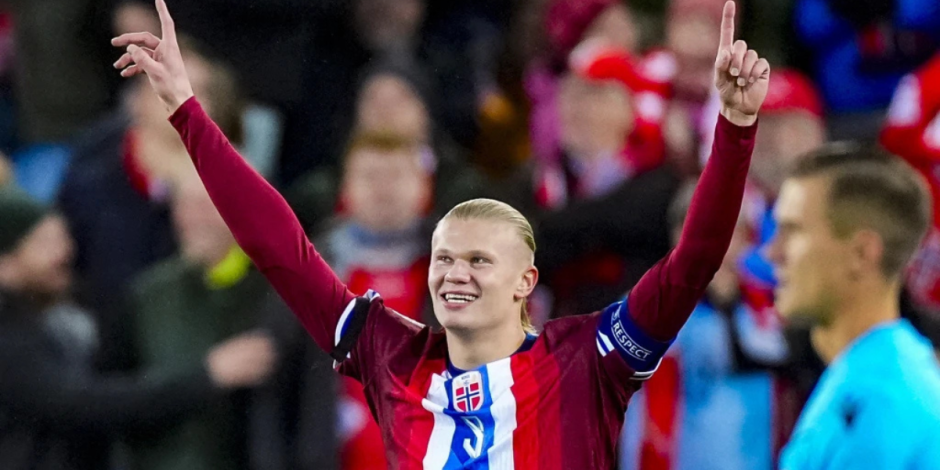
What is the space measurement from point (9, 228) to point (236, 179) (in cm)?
232

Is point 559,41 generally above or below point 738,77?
below

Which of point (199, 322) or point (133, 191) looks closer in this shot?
point (199, 322)

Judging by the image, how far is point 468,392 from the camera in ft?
11.3

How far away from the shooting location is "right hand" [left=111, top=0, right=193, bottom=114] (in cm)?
346

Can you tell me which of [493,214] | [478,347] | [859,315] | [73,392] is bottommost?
[73,392]

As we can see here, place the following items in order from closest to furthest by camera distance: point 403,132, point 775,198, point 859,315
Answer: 1. point 859,315
2. point 775,198
3. point 403,132

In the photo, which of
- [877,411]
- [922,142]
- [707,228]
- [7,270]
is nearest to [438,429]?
[707,228]

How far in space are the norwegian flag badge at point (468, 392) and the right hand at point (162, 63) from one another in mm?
904

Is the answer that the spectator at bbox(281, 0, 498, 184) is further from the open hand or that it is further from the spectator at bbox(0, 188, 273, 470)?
the open hand

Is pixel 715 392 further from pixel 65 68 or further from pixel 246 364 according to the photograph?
pixel 65 68

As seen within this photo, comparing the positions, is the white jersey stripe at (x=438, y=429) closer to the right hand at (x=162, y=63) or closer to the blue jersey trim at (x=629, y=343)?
the blue jersey trim at (x=629, y=343)

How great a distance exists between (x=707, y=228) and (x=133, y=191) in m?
3.32

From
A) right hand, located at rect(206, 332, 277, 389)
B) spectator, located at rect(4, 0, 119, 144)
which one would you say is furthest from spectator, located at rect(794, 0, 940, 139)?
spectator, located at rect(4, 0, 119, 144)

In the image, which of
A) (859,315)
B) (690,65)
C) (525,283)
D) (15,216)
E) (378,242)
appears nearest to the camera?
(525,283)
